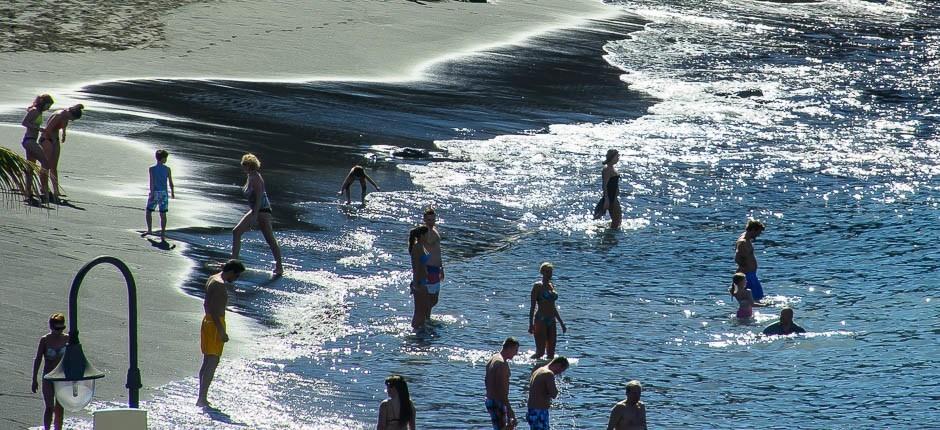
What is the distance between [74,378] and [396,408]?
152 inches

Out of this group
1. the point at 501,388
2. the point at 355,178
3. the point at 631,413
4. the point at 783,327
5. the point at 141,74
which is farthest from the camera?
the point at 141,74

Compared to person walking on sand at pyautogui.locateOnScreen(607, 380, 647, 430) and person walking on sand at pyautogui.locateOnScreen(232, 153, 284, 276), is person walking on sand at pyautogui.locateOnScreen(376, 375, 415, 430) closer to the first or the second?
person walking on sand at pyautogui.locateOnScreen(607, 380, 647, 430)

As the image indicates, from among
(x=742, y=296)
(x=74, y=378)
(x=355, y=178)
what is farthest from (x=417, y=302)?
(x=74, y=378)

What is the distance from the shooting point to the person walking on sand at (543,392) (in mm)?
13266

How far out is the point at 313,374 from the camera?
52.5 ft

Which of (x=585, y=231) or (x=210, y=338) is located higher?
(x=210, y=338)

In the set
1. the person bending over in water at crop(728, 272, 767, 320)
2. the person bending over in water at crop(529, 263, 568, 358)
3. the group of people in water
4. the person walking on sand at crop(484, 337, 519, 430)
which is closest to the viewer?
the group of people in water

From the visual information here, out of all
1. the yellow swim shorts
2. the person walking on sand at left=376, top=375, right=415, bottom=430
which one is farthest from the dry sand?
the person walking on sand at left=376, top=375, right=415, bottom=430

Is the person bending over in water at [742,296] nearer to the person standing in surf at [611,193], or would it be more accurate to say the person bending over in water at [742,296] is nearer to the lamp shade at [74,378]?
the person standing in surf at [611,193]

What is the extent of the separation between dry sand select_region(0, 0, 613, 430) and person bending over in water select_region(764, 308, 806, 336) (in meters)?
7.33

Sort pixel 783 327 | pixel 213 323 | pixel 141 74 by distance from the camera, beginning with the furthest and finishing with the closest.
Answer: pixel 141 74 → pixel 783 327 → pixel 213 323

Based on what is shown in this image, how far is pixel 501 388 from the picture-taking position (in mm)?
13375

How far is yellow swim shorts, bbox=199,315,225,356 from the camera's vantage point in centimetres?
1388

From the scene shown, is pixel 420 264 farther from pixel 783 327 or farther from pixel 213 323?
pixel 783 327
